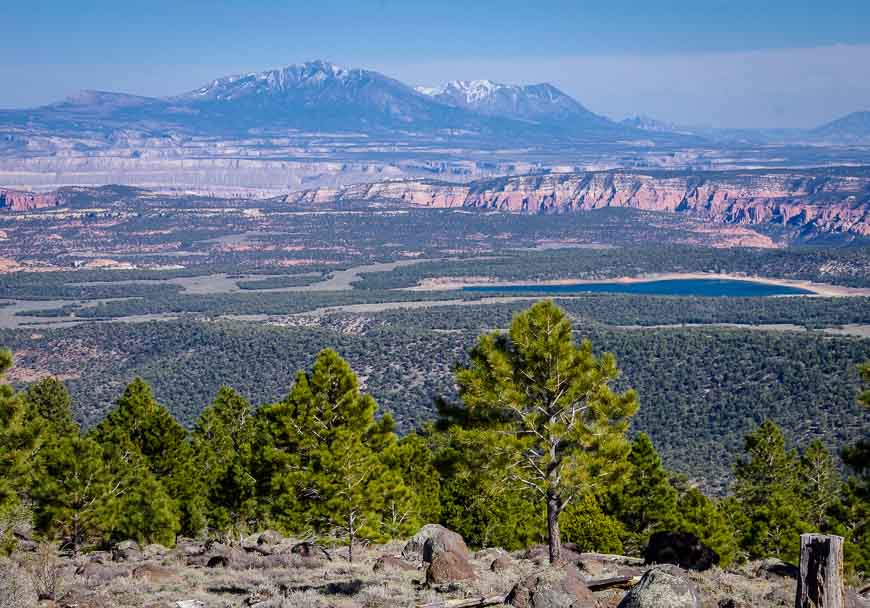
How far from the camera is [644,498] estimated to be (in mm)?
38875

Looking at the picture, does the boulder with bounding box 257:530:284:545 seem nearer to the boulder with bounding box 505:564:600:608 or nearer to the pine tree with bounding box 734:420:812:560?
the boulder with bounding box 505:564:600:608

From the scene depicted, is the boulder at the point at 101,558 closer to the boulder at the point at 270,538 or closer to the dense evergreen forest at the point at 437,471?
the dense evergreen forest at the point at 437,471

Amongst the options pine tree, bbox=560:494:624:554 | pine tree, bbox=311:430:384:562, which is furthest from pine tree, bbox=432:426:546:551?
pine tree, bbox=311:430:384:562

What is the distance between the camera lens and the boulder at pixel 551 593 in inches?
677

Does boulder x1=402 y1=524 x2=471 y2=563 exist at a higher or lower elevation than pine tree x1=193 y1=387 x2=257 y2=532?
higher

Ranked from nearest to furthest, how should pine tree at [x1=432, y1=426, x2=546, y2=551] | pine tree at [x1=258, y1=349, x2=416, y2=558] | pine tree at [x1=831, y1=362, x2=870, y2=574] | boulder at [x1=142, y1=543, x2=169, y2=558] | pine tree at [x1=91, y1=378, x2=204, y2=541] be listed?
pine tree at [x1=831, y1=362, x2=870, y2=574], boulder at [x1=142, y1=543, x2=169, y2=558], pine tree at [x1=258, y1=349, x2=416, y2=558], pine tree at [x1=91, y1=378, x2=204, y2=541], pine tree at [x1=432, y1=426, x2=546, y2=551]

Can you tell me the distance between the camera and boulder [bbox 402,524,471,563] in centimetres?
2419

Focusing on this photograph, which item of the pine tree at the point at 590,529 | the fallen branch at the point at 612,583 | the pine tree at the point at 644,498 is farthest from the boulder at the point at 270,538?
the fallen branch at the point at 612,583

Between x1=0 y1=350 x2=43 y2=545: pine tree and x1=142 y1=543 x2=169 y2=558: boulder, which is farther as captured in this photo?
x1=142 y1=543 x2=169 y2=558: boulder

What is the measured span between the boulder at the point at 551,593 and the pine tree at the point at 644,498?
2101 centimetres

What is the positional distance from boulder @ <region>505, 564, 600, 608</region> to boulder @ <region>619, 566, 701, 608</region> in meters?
1.45

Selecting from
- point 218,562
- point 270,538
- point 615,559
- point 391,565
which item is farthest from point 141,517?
point 615,559

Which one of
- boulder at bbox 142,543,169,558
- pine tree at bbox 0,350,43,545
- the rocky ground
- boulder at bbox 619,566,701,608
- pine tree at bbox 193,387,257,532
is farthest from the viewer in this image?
pine tree at bbox 193,387,257,532

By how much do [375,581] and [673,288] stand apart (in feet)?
506
